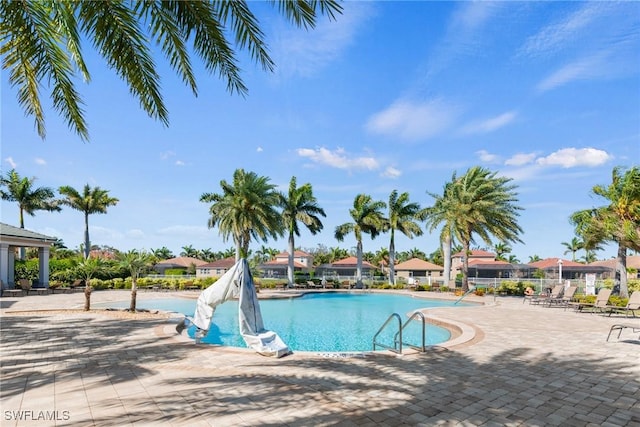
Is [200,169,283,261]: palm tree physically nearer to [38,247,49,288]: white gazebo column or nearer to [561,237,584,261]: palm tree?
[38,247,49,288]: white gazebo column

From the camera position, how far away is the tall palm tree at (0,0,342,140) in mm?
4488

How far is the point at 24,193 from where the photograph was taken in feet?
117

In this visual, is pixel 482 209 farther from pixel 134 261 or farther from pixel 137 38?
pixel 137 38

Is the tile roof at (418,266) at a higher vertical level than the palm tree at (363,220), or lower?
lower

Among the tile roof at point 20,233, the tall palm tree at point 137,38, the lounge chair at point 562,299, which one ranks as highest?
the tall palm tree at point 137,38

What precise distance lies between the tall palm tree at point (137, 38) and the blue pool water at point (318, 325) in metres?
8.43

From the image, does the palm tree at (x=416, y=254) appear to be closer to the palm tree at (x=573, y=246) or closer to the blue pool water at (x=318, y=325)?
the palm tree at (x=573, y=246)

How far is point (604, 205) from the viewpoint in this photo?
21.9 meters

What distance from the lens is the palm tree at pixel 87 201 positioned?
127ft

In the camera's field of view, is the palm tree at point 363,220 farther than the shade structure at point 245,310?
Yes

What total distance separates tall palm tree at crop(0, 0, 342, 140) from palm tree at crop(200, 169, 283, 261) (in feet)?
71.1

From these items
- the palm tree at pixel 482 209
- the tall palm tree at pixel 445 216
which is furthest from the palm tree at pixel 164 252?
the palm tree at pixel 482 209

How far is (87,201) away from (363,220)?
97.5ft

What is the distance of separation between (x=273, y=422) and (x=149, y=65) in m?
5.19
